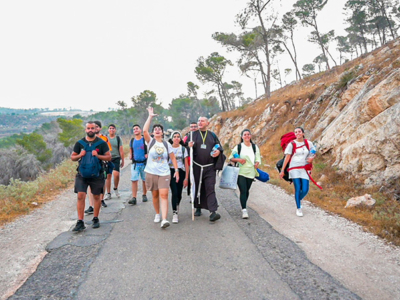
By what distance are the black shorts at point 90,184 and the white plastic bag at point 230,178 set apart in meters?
2.42

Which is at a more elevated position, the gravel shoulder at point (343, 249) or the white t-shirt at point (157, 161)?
the white t-shirt at point (157, 161)

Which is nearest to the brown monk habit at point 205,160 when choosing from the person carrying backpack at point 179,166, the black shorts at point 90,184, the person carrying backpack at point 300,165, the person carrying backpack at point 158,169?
the person carrying backpack at point 179,166

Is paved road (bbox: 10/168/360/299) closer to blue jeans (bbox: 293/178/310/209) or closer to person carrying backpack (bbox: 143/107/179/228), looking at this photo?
person carrying backpack (bbox: 143/107/179/228)

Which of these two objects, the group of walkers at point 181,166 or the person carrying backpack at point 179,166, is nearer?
the group of walkers at point 181,166

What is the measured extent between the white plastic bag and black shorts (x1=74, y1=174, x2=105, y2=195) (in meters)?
2.42

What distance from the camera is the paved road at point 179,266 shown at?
2635 millimetres

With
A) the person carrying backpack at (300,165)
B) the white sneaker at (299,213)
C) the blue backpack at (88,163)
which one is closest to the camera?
the blue backpack at (88,163)

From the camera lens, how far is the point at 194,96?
51531mm

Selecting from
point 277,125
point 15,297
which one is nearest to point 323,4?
point 277,125

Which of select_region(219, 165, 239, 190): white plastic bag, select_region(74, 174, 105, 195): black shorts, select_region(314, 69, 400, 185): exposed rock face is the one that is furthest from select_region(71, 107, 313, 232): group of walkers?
select_region(314, 69, 400, 185): exposed rock face

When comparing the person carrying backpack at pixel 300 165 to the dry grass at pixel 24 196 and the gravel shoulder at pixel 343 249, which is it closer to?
the gravel shoulder at pixel 343 249

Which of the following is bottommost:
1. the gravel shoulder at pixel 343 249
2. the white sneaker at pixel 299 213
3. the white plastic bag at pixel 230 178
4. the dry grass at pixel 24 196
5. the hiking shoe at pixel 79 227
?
the gravel shoulder at pixel 343 249

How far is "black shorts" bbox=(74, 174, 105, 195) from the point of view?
4.34 meters

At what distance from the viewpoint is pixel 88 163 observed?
4.30 meters
